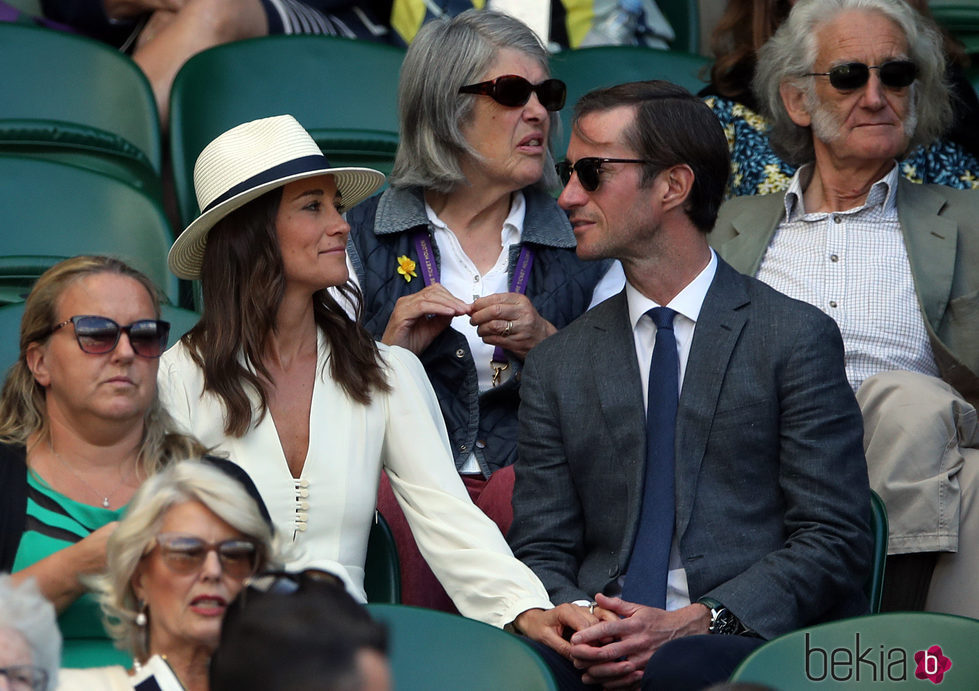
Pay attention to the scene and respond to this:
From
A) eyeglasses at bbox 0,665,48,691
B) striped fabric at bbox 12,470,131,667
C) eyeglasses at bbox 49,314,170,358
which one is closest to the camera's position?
eyeglasses at bbox 0,665,48,691

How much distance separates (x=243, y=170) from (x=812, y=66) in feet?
5.63

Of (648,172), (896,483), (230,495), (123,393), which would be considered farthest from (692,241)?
(230,495)

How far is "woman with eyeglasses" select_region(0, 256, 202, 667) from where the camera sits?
8.77 ft

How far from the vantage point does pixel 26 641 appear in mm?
1820

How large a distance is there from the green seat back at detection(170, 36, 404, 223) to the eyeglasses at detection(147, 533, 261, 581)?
236cm

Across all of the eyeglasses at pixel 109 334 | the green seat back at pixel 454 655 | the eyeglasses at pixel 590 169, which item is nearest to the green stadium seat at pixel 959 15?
the eyeglasses at pixel 590 169

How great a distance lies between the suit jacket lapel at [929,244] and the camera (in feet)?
12.3

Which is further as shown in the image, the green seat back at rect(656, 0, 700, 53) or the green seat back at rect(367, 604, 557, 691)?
the green seat back at rect(656, 0, 700, 53)

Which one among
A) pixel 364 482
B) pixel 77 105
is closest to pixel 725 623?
pixel 364 482

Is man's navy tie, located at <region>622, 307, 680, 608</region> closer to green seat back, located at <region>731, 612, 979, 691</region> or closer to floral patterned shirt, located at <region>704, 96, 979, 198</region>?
green seat back, located at <region>731, 612, 979, 691</region>

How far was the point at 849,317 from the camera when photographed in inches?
149

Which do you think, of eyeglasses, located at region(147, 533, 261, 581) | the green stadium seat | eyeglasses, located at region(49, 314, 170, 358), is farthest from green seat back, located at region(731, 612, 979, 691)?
the green stadium seat

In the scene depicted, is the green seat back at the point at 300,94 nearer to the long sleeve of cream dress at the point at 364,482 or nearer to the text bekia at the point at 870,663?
the long sleeve of cream dress at the point at 364,482

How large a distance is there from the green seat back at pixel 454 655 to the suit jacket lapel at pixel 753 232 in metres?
1.75
